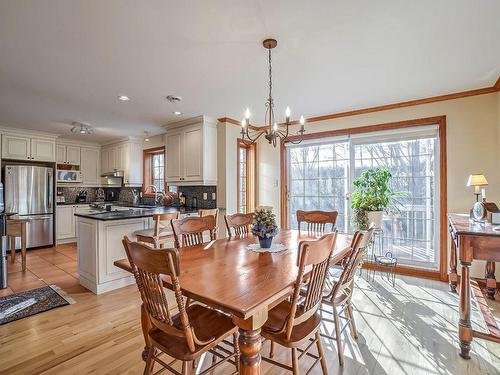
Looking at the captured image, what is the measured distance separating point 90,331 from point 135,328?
1.22 ft

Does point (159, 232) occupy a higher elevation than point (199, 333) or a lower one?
higher

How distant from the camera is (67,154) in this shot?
6.07 metres

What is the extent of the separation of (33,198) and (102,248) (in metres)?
3.30

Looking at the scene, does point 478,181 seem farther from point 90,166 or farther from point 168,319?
point 90,166

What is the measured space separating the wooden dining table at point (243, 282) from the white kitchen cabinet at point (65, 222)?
5.11m

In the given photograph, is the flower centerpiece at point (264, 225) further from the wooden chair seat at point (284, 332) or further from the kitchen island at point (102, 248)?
the kitchen island at point (102, 248)

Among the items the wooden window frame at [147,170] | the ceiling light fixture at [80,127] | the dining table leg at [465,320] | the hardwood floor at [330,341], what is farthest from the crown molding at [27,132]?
the dining table leg at [465,320]

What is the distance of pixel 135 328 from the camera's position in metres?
2.36

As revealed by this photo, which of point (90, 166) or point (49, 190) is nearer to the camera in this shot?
point (49, 190)

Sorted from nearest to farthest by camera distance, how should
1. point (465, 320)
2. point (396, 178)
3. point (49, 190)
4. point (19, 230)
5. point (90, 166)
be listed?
point (465, 320), point (396, 178), point (19, 230), point (49, 190), point (90, 166)

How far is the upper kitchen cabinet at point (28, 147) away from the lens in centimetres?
501

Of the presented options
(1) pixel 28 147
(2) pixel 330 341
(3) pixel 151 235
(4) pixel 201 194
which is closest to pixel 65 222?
(1) pixel 28 147

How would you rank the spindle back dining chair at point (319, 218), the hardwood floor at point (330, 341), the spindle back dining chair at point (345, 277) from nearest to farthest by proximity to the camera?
the spindle back dining chair at point (345, 277) < the hardwood floor at point (330, 341) < the spindle back dining chair at point (319, 218)

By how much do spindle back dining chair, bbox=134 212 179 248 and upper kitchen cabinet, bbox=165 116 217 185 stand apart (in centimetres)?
115
